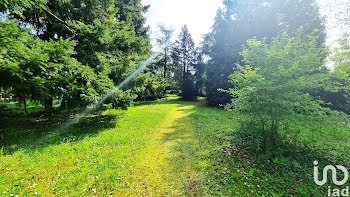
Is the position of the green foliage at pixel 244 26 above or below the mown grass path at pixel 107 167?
above

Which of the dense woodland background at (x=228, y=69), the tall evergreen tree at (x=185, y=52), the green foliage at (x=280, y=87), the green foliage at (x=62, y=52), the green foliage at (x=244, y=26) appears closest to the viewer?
the green foliage at (x=280, y=87)

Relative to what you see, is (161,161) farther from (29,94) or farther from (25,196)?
(29,94)

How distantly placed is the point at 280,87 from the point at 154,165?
13.9 feet

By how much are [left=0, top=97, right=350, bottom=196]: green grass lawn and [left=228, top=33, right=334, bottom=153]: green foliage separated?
757 mm

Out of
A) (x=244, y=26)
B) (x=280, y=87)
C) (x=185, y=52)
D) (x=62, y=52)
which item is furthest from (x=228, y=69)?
(x=185, y=52)

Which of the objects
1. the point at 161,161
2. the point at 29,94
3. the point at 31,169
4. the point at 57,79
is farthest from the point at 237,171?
the point at 29,94

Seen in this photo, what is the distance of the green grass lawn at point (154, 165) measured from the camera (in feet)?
8.93

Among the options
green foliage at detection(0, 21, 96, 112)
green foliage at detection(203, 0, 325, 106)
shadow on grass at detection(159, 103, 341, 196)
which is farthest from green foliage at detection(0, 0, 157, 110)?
green foliage at detection(203, 0, 325, 106)

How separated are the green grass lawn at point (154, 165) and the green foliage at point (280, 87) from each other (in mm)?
757

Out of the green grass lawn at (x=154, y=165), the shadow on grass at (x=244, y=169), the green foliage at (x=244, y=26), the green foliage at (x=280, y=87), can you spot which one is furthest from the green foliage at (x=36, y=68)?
the green foliage at (x=244, y=26)

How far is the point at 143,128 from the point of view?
6762mm

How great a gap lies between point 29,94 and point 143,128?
487 cm

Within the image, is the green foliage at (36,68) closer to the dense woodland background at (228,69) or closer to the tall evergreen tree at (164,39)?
the dense woodland background at (228,69)

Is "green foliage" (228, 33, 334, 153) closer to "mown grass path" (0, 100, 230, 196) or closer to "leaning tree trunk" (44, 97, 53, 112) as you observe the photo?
"mown grass path" (0, 100, 230, 196)
